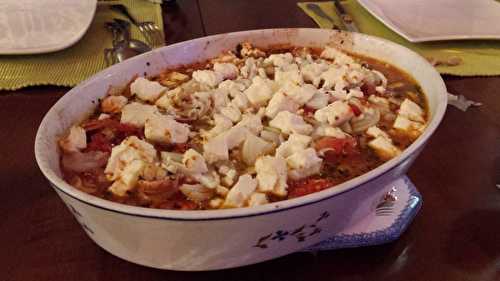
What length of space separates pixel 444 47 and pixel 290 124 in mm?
1056

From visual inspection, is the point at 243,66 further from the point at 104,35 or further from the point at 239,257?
the point at 104,35

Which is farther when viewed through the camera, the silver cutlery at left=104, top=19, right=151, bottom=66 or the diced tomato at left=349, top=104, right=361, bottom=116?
the silver cutlery at left=104, top=19, right=151, bottom=66

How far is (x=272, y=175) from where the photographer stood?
92 centimetres

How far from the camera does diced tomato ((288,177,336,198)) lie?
93 cm

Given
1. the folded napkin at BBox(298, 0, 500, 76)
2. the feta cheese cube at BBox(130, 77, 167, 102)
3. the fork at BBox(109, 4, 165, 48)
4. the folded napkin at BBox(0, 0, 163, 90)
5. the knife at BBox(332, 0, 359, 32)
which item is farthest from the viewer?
the knife at BBox(332, 0, 359, 32)

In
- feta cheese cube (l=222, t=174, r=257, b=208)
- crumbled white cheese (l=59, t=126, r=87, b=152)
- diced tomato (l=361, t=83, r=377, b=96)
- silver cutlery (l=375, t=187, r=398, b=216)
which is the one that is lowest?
silver cutlery (l=375, t=187, r=398, b=216)

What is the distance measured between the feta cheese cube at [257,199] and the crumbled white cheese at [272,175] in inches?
1.1

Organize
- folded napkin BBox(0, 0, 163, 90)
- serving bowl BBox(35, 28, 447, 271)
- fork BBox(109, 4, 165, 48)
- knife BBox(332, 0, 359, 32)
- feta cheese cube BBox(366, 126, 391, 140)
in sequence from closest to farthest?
1. serving bowl BBox(35, 28, 447, 271)
2. feta cheese cube BBox(366, 126, 391, 140)
3. folded napkin BBox(0, 0, 163, 90)
4. fork BBox(109, 4, 165, 48)
5. knife BBox(332, 0, 359, 32)

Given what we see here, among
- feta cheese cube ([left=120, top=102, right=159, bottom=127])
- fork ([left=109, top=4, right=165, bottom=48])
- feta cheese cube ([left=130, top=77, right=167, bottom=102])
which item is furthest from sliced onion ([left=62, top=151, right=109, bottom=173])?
fork ([left=109, top=4, right=165, bottom=48])

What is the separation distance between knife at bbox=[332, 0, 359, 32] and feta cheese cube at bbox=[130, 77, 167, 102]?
96 centimetres

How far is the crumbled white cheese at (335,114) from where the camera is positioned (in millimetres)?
1102

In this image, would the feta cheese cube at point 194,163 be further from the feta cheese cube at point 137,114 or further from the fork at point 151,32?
the fork at point 151,32

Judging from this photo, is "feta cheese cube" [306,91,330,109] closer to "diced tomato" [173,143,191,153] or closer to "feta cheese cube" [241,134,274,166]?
"feta cheese cube" [241,134,274,166]

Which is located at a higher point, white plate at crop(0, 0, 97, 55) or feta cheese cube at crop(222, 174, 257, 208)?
feta cheese cube at crop(222, 174, 257, 208)
